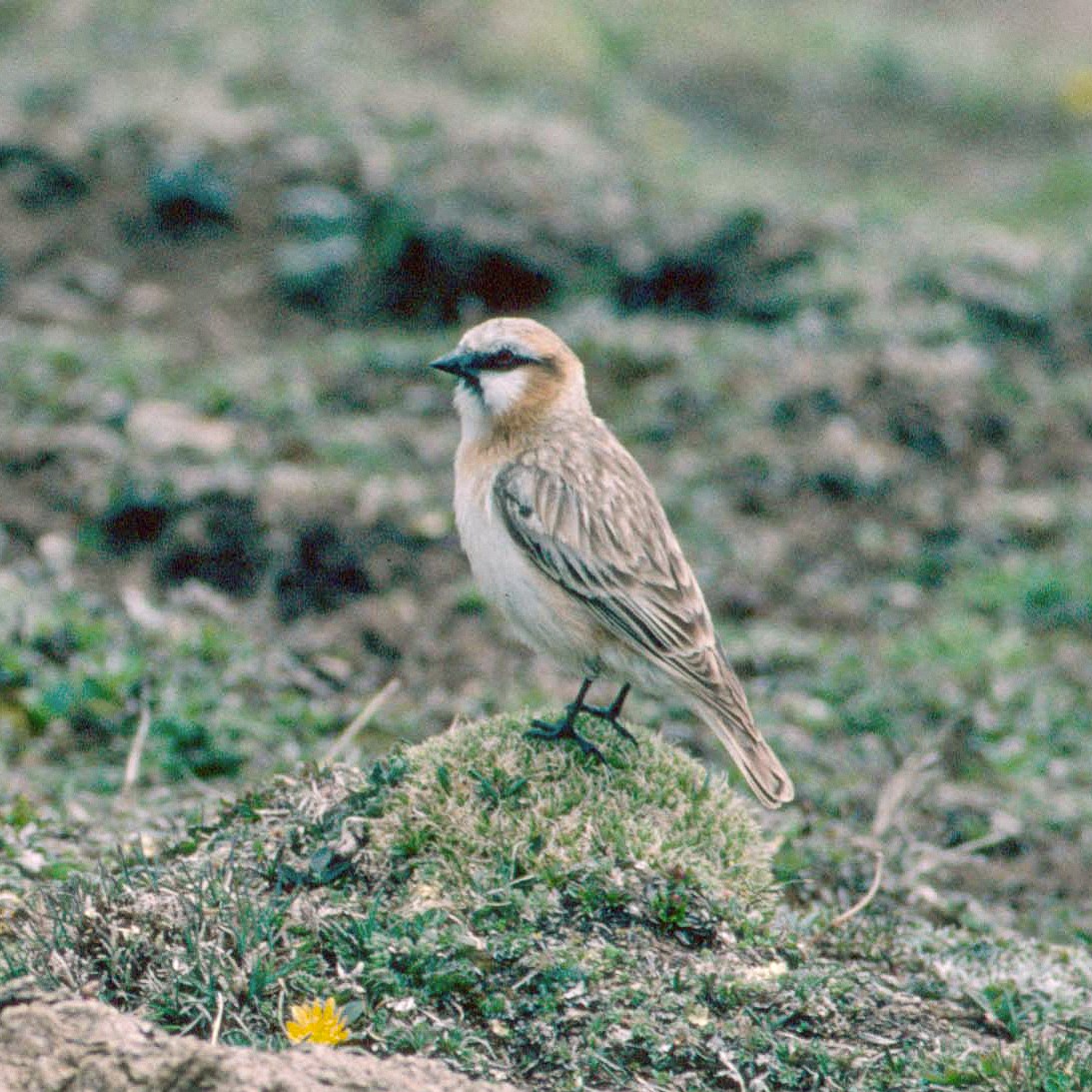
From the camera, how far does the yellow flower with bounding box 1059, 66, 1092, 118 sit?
1816 cm

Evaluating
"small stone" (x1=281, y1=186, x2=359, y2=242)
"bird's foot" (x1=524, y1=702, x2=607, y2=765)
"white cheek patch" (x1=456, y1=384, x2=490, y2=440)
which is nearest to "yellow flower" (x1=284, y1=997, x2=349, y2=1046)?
"bird's foot" (x1=524, y1=702, x2=607, y2=765)

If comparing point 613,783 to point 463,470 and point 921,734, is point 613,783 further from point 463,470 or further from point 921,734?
point 921,734

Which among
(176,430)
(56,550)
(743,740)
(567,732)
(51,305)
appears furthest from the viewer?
(51,305)

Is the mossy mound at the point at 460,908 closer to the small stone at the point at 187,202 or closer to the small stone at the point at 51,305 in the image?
the small stone at the point at 51,305

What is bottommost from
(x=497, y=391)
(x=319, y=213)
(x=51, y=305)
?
(x=51, y=305)

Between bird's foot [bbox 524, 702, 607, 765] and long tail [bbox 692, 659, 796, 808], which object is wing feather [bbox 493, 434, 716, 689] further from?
bird's foot [bbox 524, 702, 607, 765]

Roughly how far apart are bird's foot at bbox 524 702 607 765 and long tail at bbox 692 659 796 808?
16.6 inches

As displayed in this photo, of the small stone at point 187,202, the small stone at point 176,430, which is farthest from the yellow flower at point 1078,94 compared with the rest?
the small stone at point 176,430

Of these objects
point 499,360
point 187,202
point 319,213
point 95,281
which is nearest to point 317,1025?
point 499,360

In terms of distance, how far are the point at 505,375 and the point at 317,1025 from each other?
8.00 feet

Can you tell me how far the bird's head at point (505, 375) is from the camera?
19.1ft

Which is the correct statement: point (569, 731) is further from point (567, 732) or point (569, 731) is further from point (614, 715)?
point (614, 715)

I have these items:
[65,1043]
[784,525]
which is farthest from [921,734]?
[65,1043]

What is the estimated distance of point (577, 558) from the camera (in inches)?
213
